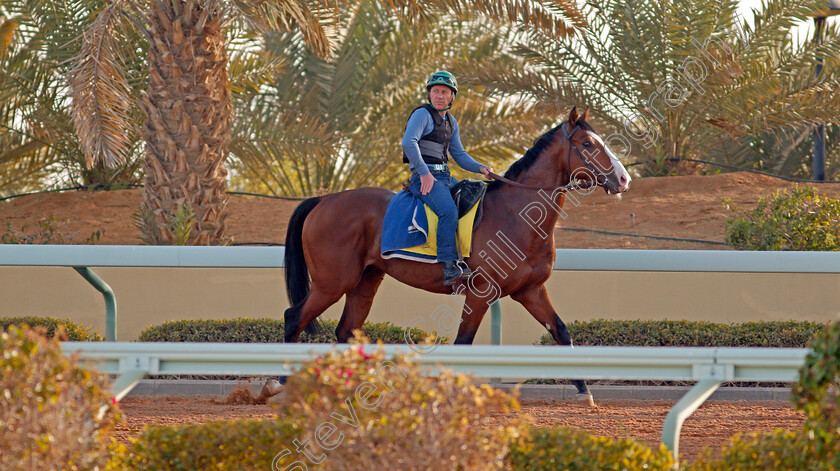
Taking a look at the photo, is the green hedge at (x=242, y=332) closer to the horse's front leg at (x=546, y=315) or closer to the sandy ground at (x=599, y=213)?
the horse's front leg at (x=546, y=315)

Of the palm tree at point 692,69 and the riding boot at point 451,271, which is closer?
the riding boot at point 451,271

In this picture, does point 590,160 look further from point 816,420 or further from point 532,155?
point 816,420

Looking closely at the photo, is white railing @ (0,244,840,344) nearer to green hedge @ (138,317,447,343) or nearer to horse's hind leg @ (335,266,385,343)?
green hedge @ (138,317,447,343)

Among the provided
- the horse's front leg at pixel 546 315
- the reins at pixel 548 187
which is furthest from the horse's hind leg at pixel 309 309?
the reins at pixel 548 187

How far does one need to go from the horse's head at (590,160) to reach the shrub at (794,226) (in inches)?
149

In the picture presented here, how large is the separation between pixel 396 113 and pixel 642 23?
5136 mm

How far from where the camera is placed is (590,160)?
6699 mm

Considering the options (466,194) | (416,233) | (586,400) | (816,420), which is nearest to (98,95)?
(416,233)

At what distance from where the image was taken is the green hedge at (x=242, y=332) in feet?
27.5

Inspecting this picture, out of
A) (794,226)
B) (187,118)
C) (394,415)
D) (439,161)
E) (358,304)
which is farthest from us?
(187,118)

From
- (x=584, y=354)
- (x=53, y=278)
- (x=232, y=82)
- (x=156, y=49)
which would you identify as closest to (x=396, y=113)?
(x=232, y=82)

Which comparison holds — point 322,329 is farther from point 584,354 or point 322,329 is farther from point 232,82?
point 232,82

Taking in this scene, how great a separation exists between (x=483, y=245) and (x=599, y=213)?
617cm

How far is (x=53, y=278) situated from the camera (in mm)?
9477
